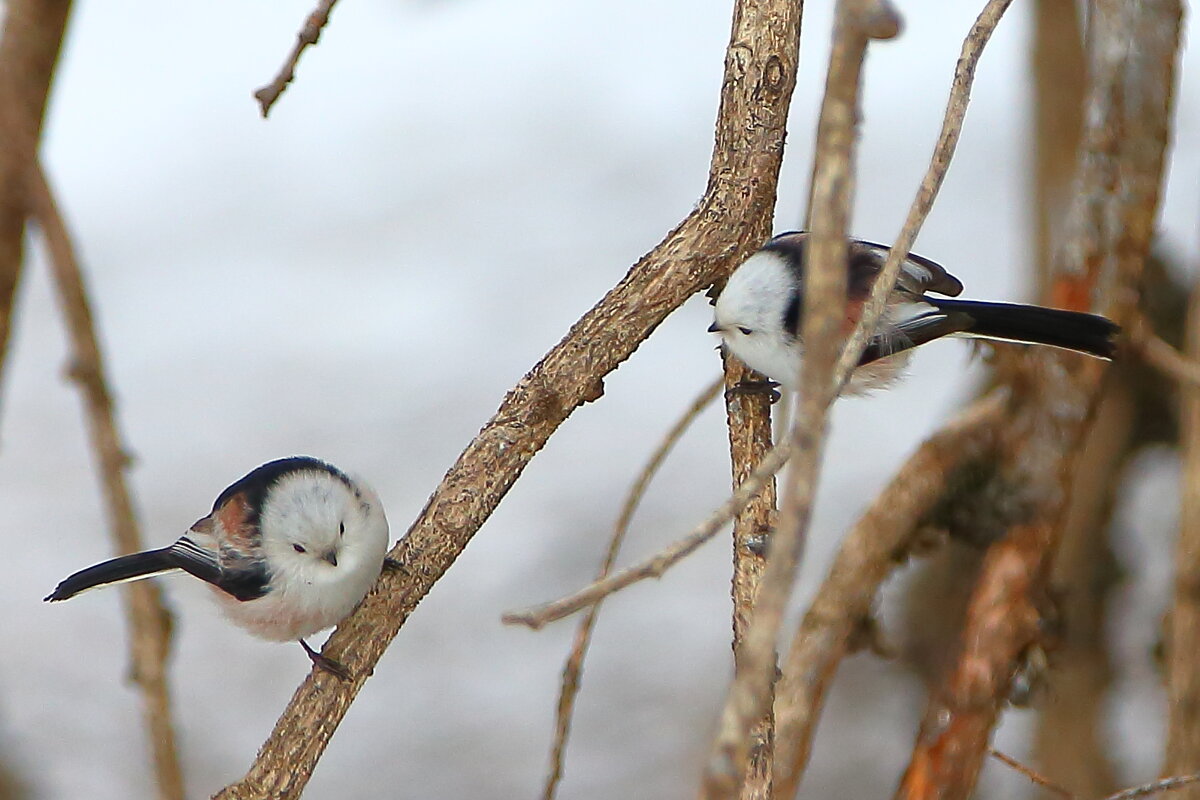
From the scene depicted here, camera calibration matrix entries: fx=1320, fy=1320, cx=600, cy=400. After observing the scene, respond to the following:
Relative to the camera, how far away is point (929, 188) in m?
1.08

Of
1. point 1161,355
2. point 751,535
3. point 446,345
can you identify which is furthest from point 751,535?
point 446,345

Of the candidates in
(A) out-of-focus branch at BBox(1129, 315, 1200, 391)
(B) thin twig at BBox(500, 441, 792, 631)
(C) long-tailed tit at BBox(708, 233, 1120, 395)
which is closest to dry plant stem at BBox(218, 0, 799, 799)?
(C) long-tailed tit at BBox(708, 233, 1120, 395)

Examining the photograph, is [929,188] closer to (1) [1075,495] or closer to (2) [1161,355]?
(2) [1161,355]

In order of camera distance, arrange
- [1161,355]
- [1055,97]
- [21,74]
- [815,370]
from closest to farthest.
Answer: [815,370], [21,74], [1161,355], [1055,97]

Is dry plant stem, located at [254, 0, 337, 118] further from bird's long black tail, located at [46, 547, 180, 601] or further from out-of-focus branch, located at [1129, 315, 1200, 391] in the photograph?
out-of-focus branch, located at [1129, 315, 1200, 391]

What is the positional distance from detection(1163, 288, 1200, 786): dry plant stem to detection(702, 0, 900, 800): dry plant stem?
1456 millimetres

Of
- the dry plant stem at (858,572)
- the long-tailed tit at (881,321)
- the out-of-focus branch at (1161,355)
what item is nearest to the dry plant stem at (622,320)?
the long-tailed tit at (881,321)

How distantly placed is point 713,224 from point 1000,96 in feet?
11.1

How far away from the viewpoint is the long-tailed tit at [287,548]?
149cm

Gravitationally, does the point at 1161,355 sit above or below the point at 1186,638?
above

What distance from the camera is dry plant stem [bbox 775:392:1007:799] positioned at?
6.24ft

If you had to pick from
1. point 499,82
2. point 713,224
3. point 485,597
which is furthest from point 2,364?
point 499,82

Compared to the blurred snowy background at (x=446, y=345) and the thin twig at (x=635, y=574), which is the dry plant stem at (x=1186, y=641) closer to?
the blurred snowy background at (x=446, y=345)

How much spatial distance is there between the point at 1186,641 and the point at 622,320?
1.18 meters
